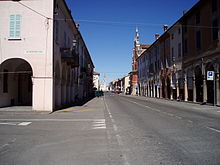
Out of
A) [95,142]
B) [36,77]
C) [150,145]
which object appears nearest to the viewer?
[150,145]

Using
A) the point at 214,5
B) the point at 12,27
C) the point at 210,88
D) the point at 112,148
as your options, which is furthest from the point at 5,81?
the point at 214,5

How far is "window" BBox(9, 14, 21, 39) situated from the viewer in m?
17.6

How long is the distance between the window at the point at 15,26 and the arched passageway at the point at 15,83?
2.21m

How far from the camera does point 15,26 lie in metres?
17.7

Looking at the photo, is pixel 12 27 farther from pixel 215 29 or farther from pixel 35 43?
pixel 215 29

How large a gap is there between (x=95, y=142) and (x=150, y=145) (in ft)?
5.94

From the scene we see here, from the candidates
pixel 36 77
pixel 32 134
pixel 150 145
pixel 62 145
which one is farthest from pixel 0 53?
pixel 150 145

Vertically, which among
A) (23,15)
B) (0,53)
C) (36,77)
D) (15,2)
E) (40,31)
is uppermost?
(15,2)

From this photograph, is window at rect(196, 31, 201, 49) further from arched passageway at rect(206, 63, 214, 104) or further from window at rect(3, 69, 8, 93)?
window at rect(3, 69, 8, 93)

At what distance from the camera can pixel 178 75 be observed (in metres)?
35.0

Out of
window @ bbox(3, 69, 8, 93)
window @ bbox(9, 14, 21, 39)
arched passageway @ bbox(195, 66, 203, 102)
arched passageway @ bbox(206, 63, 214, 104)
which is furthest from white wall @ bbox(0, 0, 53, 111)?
arched passageway @ bbox(195, 66, 203, 102)

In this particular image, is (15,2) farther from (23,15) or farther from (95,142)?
(95,142)

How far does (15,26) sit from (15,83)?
6.77 meters

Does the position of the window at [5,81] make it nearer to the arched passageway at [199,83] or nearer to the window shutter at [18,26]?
the window shutter at [18,26]
